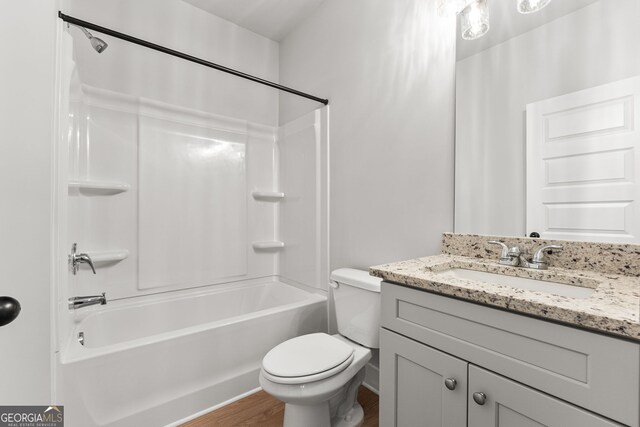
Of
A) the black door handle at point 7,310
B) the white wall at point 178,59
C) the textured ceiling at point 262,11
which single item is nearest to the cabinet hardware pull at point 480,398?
Answer: the black door handle at point 7,310

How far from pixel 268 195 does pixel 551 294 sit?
6.92 ft

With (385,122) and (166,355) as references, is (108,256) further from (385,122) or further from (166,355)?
(385,122)

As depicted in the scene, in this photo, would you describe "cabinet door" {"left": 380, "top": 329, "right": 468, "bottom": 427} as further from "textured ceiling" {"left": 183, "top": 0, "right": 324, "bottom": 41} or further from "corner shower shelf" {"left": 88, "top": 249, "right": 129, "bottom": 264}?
"textured ceiling" {"left": 183, "top": 0, "right": 324, "bottom": 41}

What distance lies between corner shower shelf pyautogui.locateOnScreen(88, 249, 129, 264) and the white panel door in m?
2.30

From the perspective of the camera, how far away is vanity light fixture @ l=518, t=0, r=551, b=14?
44.7 inches

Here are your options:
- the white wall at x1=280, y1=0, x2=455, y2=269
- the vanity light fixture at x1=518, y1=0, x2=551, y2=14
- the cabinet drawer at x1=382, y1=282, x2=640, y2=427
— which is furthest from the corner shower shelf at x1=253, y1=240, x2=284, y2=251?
the vanity light fixture at x1=518, y1=0, x2=551, y2=14

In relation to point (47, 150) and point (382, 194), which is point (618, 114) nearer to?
point (382, 194)

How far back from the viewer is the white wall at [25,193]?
60 cm

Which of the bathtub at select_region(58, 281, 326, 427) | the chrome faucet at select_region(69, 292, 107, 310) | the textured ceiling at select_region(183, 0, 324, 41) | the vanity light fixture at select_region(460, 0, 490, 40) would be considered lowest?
the bathtub at select_region(58, 281, 326, 427)

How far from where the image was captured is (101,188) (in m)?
1.83

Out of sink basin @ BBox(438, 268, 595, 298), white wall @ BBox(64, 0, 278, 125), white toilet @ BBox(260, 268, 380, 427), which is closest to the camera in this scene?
sink basin @ BBox(438, 268, 595, 298)

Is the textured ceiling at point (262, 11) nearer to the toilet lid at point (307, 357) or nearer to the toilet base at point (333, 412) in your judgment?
the toilet lid at point (307, 357)

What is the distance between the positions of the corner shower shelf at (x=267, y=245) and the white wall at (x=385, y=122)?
654 mm

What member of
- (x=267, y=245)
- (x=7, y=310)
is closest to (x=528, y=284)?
(x=7, y=310)
